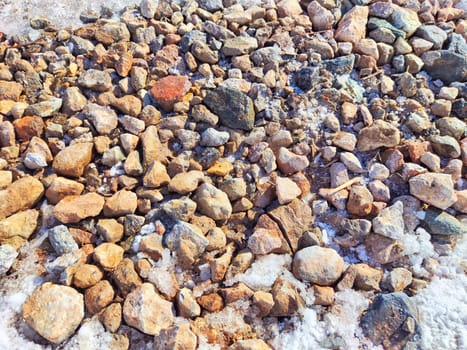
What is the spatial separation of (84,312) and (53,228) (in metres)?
0.34

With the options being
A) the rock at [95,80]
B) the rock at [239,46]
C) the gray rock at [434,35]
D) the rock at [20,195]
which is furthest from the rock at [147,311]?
the gray rock at [434,35]

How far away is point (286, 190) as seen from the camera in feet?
5.63

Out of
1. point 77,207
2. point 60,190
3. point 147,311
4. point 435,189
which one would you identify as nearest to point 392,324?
point 435,189

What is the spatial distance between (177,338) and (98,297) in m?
0.32

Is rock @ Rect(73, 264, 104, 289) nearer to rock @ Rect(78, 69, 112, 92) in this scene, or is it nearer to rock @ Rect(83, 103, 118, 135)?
rock @ Rect(83, 103, 118, 135)

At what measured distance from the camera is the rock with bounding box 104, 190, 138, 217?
163 centimetres

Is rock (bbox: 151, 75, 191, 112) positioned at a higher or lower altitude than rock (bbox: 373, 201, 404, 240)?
higher

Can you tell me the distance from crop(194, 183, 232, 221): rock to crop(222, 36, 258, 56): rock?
742 mm

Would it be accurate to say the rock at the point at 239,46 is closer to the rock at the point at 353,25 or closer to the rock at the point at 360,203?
the rock at the point at 353,25

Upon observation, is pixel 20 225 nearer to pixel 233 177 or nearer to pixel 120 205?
pixel 120 205

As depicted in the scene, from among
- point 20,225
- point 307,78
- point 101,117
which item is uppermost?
point 307,78

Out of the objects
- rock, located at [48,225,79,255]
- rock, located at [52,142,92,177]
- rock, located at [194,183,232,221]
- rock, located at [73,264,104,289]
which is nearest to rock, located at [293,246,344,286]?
rock, located at [194,183,232,221]

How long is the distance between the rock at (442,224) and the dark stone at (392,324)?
1.18 ft

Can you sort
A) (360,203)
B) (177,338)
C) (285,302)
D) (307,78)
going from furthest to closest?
(307,78), (360,203), (285,302), (177,338)
